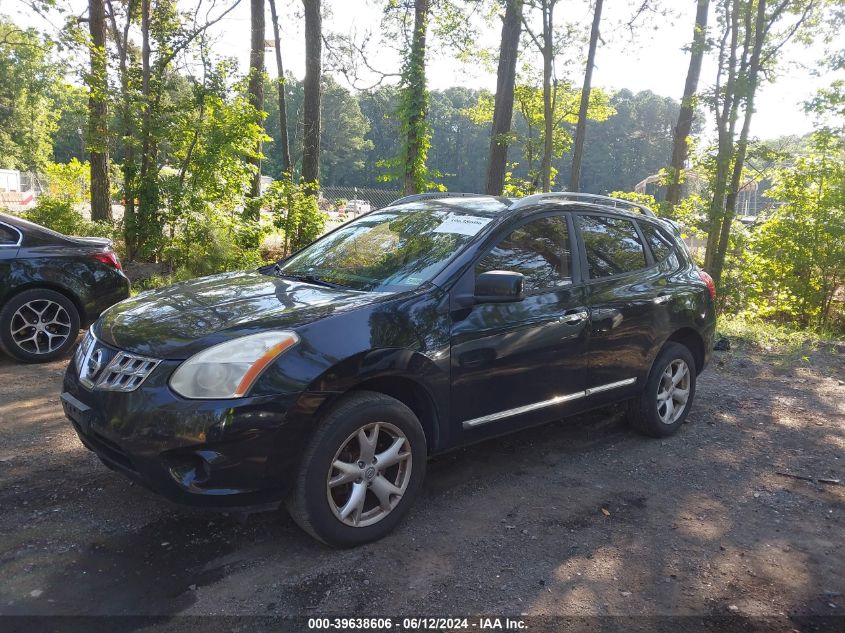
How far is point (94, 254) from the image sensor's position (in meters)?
6.56

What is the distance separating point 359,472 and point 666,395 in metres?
2.93

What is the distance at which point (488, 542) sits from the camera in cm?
334

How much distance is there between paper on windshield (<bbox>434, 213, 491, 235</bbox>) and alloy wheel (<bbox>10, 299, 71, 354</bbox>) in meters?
4.32

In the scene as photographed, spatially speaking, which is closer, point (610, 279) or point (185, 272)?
point (610, 279)

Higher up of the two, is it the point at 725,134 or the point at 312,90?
the point at 312,90

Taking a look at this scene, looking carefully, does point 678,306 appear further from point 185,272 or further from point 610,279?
point 185,272

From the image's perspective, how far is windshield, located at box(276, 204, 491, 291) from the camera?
373 centimetres

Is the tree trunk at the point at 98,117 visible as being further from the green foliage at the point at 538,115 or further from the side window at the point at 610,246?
the green foliage at the point at 538,115

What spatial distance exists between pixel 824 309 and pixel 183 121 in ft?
37.7

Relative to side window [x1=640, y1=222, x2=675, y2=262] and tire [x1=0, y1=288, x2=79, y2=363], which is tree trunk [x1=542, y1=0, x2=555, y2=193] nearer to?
side window [x1=640, y1=222, x2=675, y2=262]

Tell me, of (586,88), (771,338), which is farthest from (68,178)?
(771,338)

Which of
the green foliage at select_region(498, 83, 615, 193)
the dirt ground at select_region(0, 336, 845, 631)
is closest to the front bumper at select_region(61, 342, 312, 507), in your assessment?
the dirt ground at select_region(0, 336, 845, 631)

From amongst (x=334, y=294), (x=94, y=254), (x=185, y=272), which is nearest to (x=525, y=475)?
(x=334, y=294)

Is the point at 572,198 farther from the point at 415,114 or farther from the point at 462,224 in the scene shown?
the point at 415,114
